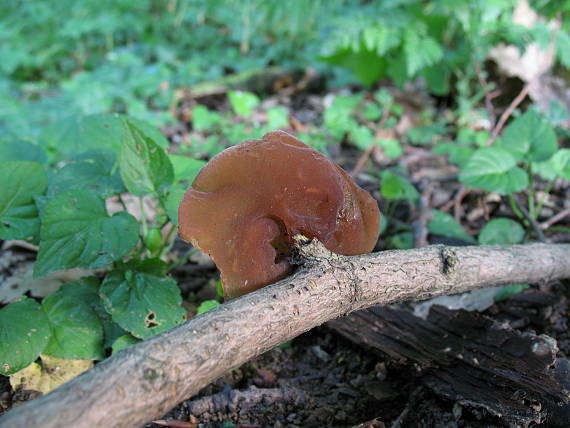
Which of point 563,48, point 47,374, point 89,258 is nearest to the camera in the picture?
point 89,258

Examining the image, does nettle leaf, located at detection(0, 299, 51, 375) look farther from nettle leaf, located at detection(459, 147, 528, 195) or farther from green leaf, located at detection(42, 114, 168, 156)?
nettle leaf, located at detection(459, 147, 528, 195)

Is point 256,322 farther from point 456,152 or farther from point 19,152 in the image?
point 456,152

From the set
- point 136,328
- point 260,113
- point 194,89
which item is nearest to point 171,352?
point 136,328

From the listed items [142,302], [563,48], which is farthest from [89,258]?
[563,48]

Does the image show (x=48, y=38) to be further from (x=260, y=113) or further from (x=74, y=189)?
(x=74, y=189)

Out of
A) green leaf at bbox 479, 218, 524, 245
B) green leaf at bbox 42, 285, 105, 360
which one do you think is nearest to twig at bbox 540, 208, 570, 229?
green leaf at bbox 479, 218, 524, 245

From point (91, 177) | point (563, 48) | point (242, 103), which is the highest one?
point (563, 48)
